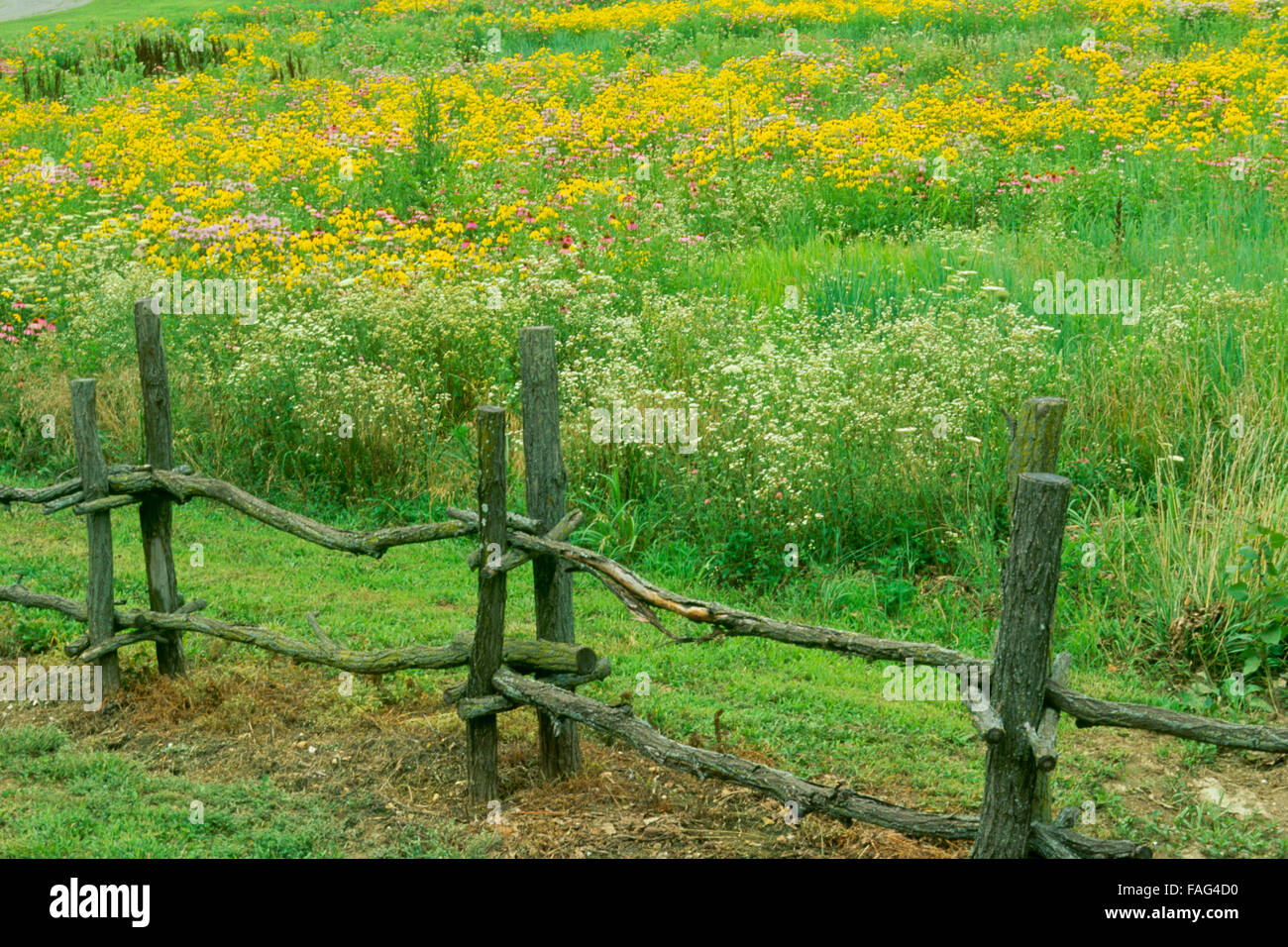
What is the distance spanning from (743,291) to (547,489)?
508 centimetres

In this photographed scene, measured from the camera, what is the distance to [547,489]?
188 inches

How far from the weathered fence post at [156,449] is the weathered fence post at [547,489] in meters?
1.96

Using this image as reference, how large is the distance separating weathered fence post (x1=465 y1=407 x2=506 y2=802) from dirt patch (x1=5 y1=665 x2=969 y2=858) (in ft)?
0.55

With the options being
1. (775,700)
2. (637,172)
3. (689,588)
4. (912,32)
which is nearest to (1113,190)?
(637,172)

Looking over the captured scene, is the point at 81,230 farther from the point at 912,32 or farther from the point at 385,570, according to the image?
the point at 912,32

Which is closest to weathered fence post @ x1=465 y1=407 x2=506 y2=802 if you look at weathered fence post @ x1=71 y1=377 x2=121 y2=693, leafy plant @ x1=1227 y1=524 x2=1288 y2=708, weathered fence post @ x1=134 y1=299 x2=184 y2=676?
weathered fence post @ x1=134 y1=299 x2=184 y2=676

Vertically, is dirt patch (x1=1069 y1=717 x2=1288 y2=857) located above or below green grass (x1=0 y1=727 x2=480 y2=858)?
below

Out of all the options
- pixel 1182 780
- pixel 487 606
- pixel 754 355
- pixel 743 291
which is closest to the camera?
pixel 487 606

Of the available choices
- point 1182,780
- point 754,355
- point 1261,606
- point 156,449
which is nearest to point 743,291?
point 754,355

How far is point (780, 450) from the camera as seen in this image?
7.09 metres

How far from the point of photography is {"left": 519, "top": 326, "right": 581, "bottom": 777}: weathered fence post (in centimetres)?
472

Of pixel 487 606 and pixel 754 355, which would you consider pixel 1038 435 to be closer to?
pixel 487 606

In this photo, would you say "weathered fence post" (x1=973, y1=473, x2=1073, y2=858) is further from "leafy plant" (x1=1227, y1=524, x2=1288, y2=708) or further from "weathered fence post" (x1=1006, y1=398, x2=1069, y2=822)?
"leafy plant" (x1=1227, y1=524, x2=1288, y2=708)

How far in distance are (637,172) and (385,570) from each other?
6285 millimetres
